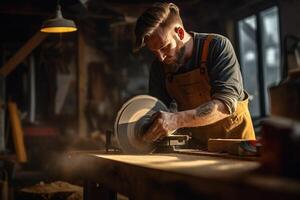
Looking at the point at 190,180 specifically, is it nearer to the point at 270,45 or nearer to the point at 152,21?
the point at 152,21

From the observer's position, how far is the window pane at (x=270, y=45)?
26.2ft

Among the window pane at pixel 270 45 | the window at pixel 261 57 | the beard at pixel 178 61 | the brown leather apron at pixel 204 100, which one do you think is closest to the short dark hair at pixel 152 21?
the beard at pixel 178 61

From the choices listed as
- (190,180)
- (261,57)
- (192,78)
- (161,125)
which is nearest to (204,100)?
(192,78)

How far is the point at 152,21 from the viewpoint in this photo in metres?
3.54

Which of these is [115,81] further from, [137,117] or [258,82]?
[137,117]

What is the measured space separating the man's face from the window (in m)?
4.27

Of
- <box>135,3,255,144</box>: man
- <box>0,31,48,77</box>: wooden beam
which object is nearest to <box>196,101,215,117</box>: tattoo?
<box>135,3,255,144</box>: man

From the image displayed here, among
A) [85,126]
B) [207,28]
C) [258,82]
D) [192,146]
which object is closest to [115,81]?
[85,126]

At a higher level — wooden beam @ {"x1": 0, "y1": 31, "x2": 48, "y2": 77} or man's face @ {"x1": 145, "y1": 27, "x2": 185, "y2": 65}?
wooden beam @ {"x1": 0, "y1": 31, "x2": 48, "y2": 77}

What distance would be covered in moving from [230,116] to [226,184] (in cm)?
226

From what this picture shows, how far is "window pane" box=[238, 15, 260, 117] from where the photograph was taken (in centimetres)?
873

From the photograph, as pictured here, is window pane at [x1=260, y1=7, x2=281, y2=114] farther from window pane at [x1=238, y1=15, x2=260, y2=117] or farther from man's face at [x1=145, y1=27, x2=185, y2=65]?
man's face at [x1=145, y1=27, x2=185, y2=65]

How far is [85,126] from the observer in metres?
10.5

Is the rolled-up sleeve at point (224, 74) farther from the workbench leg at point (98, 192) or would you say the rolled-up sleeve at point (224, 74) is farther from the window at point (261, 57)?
the window at point (261, 57)
